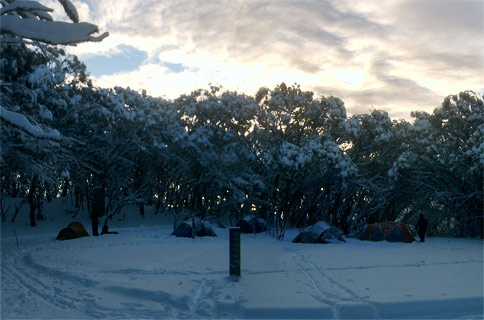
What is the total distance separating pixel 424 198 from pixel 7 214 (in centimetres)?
3328

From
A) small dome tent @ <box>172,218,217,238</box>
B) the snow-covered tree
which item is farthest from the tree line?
small dome tent @ <box>172,218,217,238</box>

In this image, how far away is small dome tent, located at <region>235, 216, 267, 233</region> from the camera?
2792cm

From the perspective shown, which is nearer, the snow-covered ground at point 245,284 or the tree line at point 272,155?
the snow-covered ground at point 245,284


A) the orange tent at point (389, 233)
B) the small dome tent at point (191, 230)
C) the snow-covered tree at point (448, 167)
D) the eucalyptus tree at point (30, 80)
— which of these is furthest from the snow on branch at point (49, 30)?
the snow-covered tree at point (448, 167)

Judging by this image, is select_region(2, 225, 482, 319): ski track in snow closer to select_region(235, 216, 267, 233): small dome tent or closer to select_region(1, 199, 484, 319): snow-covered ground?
select_region(1, 199, 484, 319): snow-covered ground

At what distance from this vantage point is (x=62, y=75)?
858 inches

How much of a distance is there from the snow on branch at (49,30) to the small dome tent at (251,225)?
21606 mm

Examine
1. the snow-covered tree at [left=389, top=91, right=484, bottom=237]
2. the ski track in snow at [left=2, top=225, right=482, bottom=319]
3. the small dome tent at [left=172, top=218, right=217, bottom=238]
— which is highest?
the snow-covered tree at [left=389, top=91, right=484, bottom=237]

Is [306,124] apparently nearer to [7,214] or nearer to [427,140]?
[427,140]

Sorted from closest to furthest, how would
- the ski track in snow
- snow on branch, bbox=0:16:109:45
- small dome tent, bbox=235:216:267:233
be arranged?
1. snow on branch, bbox=0:16:109:45
2. the ski track in snow
3. small dome tent, bbox=235:216:267:233

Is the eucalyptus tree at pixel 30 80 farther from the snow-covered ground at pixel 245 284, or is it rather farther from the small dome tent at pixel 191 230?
the small dome tent at pixel 191 230

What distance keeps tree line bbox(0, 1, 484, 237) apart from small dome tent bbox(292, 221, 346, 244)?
2642mm

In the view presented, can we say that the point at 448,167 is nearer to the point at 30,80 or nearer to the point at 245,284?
the point at 245,284

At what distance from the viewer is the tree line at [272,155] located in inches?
994
